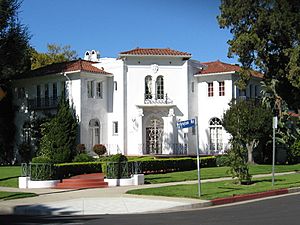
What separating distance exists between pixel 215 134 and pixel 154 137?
528 cm

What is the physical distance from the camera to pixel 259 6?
117 ft

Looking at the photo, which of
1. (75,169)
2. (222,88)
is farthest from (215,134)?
(75,169)

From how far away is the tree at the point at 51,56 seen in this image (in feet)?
192

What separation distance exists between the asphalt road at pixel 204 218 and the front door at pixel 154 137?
25355 millimetres

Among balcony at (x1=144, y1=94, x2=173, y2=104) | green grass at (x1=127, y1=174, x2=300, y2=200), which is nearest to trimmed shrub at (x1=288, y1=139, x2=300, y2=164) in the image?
balcony at (x1=144, y1=94, x2=173, y2=104)

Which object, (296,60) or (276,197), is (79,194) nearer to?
(276,197)

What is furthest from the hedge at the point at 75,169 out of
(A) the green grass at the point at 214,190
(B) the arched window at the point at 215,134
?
(B) the arched window at the point at 215,134

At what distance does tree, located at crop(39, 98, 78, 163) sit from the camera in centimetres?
3738

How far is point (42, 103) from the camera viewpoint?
42812 mm

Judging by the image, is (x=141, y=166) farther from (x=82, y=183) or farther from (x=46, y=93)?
(x=46, y=93)

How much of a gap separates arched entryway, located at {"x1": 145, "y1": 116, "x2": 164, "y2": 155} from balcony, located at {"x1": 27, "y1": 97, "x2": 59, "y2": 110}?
776 centimetres

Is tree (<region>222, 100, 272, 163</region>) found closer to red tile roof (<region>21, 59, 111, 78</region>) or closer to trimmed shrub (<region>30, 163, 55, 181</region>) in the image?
red tile roof (<region>21, 59, 111, 78</region>)

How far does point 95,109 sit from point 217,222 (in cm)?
2918

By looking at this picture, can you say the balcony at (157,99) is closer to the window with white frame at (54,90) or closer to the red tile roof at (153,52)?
the red tile roof at (153,52)
